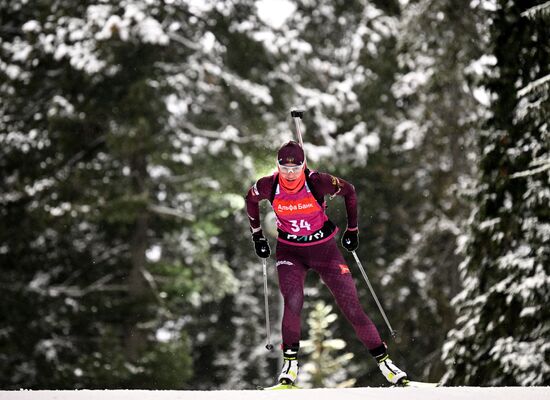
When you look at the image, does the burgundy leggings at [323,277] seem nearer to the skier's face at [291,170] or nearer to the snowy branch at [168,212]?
the skier's face at [291,170]

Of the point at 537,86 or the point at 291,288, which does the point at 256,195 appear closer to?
the point at 291,288

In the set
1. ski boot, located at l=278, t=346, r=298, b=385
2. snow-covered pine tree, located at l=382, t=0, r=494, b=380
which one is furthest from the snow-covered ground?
snow-covered pine tree, located at l=382, t=0, r=494, b=380

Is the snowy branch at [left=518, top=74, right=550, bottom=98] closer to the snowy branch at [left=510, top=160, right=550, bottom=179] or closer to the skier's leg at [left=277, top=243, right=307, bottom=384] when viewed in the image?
the snowy branch at [left=510, top=160, right=550, bottom=179]

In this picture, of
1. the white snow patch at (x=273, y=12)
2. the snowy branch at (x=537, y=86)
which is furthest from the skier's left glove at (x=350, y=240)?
the white snow patch at (x=273, y=12)

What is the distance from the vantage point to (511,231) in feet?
32.5

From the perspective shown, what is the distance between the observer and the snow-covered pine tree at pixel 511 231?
30.9 feet

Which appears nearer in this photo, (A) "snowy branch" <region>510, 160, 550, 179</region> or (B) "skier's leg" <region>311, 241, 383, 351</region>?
(B) "skier's leg" <region>311, 241, 383, 351</region>

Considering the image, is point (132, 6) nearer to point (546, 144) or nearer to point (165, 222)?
point (165, 222)

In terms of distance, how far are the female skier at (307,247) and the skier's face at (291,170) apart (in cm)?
13

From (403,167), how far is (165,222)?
6473mm

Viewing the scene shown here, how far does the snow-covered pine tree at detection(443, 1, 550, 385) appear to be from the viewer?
9422mm

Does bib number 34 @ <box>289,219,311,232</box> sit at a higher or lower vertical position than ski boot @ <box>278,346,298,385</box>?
higher

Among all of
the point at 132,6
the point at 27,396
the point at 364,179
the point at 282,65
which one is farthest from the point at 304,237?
the point at 364,179

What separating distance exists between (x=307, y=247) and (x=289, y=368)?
0.90 meters
